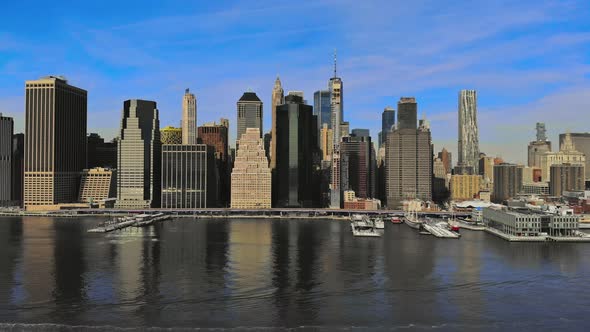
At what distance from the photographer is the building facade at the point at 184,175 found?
6964 inches

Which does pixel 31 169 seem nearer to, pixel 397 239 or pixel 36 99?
pixel 36 99

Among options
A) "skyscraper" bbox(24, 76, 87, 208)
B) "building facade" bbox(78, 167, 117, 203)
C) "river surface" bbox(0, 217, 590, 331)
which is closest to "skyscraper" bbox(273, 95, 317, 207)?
"building facade" bbox(78, 167, 117, 203)

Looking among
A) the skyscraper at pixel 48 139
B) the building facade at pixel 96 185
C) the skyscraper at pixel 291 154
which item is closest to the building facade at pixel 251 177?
the skyscraper at pixel 291 154

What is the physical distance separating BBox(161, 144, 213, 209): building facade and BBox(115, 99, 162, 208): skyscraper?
8900 mm

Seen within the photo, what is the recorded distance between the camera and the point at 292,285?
5512 cm

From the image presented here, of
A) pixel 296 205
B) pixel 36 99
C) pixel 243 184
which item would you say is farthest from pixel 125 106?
pixel 296 205

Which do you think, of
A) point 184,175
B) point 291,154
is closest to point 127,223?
point 184,175

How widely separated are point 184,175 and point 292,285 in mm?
128138

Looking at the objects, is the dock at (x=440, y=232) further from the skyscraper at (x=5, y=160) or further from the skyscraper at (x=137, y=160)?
the skyscraper at (x=5, y=160)

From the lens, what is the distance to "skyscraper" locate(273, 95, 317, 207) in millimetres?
190375

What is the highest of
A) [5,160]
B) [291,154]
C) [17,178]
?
[291,154]

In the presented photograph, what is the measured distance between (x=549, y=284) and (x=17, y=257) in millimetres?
61693

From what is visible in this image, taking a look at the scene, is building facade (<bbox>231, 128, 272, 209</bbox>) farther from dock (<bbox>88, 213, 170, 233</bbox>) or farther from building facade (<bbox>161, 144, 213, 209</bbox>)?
dock (<bbox>88, 213, 170, 233</bbox>)

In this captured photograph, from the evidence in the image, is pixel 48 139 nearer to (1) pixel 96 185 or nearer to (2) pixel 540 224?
(1) pixel 96 185
